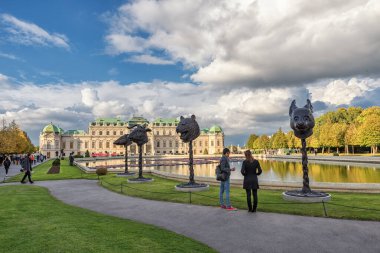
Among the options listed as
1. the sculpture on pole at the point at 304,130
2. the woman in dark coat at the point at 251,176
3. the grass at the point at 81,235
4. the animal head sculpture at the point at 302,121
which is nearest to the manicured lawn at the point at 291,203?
the sculpture on pole at the point at 304,130

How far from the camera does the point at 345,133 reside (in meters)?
65.8

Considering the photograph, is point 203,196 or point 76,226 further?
point 203,196

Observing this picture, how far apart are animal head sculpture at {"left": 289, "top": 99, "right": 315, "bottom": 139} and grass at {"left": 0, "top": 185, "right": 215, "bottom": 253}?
772 centimetres

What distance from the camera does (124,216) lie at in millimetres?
9695

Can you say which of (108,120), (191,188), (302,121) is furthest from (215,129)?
(302,121)

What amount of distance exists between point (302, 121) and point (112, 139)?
12292 centimetres

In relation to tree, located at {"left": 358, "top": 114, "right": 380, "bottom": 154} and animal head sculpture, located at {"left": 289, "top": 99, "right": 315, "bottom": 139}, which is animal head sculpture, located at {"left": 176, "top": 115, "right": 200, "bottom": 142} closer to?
animal head sculpture, located at {"left": 289, "top": 99, "right": 315, "bottom": 139}

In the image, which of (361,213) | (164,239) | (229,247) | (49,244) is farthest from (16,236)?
(361,213)

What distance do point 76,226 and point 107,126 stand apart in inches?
5023

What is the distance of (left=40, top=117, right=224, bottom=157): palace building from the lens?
116 m

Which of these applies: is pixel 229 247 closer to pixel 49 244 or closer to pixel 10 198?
pixel 49 244

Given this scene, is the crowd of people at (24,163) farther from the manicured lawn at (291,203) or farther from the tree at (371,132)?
the tree at (371,132)

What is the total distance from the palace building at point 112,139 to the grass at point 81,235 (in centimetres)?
10856

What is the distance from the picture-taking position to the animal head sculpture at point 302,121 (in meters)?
12.3
